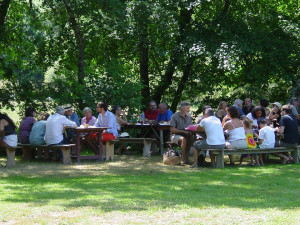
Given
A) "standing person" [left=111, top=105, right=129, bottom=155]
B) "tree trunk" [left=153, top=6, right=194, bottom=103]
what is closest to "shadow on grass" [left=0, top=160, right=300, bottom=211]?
"standing person" [left=111, top=105, right=129, bottom=155]

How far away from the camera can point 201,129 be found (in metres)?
11.9

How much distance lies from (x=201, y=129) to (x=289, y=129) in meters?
2.22

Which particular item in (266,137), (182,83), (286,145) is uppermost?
(182,83)

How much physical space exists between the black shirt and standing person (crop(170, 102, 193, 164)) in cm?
224

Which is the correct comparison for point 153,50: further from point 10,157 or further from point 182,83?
point 10,157

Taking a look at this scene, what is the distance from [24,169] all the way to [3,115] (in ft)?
4.91

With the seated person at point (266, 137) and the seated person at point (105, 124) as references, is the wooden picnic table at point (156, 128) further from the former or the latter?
the seated person at point (266, 137)

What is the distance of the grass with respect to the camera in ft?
20.8

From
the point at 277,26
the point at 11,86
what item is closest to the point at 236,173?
the point at 11,86

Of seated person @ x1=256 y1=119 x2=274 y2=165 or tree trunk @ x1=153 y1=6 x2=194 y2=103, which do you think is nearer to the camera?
seated person @ x1=256 y1=119 x2=274 y2=165

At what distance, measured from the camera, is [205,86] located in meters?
19.4

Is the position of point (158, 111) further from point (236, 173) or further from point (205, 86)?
point (236, 173)

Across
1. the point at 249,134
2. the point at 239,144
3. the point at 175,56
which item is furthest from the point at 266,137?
the point at 175,56

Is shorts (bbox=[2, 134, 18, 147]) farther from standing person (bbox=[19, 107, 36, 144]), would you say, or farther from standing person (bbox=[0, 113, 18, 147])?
standing person (bbox=[19, 107, 36, 144])
